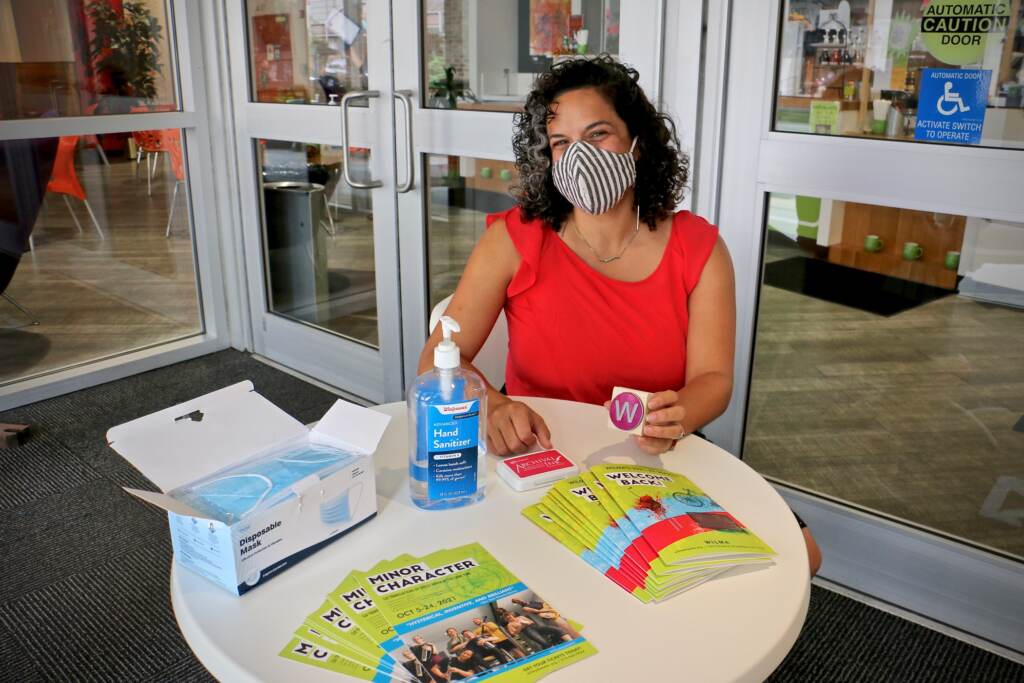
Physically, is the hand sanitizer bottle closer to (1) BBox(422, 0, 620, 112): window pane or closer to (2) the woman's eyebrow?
(2) the woman's eyebrow

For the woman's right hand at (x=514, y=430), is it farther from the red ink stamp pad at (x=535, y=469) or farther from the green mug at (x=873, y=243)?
the green mug at (x=873, y=243)

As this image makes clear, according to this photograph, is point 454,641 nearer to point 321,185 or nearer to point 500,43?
point 500,43

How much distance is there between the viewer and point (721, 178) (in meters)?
2.25

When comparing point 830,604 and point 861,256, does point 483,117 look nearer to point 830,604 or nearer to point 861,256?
point 861,256

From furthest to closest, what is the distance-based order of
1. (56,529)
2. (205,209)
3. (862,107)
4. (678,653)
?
(205,209), (56,529), (862,107), (678,653)

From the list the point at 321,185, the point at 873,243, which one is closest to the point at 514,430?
the point at 873,243

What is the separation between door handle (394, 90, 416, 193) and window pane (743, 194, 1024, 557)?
1.28 metres

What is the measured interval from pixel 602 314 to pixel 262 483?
82 cm

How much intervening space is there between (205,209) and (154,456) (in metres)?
2.98

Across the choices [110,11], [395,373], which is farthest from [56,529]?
[110,11]

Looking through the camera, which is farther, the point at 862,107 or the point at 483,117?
the point at 483,117

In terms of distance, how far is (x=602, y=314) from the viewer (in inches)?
65.7

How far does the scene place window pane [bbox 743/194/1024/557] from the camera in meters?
1.98

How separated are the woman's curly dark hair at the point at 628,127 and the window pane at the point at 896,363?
0.59 meters
